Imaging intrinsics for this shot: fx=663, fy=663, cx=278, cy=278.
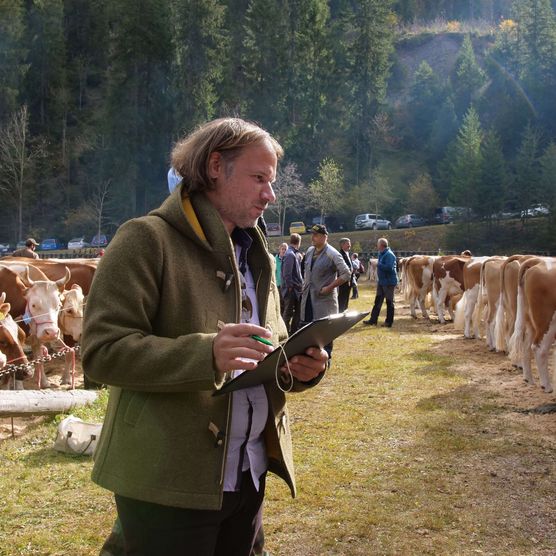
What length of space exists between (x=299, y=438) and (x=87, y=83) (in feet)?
230

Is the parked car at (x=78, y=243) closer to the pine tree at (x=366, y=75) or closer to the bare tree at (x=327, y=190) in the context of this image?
the bare tree at (x=327, y=190)

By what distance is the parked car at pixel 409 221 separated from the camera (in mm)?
55250

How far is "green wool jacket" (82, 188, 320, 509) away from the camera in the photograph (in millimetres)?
1765

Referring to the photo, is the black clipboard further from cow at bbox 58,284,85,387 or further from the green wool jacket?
cow at bbox 58,284,85,387

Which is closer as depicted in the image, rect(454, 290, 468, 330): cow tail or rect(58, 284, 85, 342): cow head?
rect(58, 284, 85, 342): cow head

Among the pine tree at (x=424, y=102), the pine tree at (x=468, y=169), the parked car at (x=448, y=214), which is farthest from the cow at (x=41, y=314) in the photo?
the pine tree at (x=424, y=102)

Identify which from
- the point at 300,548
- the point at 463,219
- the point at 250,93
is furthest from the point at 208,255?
the point at 250,93

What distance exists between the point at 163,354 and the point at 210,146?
0.69 meters

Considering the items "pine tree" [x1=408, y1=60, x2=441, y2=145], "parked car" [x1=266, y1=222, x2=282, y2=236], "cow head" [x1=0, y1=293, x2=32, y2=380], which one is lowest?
"parked car" [x1=266, y1=222, x2=282, y2=236]

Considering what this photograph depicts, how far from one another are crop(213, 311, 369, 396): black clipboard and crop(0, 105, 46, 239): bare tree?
181ft

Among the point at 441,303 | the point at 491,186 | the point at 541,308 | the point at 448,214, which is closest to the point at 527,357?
the point at 541,308

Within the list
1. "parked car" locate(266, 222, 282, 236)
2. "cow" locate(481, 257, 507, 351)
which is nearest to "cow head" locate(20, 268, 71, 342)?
"cow" locate(481, 257, 507, 351)

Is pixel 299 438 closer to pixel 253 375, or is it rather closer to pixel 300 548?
pixel 300 548

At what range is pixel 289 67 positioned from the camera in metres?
61.8
